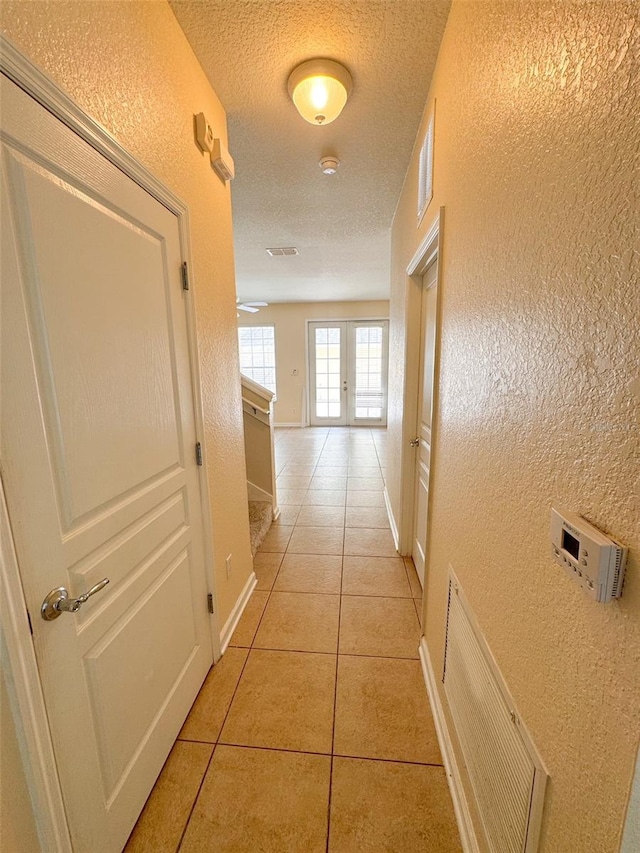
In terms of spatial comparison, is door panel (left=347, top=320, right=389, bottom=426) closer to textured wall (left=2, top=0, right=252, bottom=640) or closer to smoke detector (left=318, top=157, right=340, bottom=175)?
smoke detector (left=318, top=157, right=340, bottom=175)

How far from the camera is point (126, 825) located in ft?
3.38

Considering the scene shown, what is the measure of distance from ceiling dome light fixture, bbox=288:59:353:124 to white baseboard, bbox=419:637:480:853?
2.56 m

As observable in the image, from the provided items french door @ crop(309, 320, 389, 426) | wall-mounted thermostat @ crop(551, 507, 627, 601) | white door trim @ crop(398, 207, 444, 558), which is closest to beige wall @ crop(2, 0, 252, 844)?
white door trim @ crop(398, 207, 444, 558)

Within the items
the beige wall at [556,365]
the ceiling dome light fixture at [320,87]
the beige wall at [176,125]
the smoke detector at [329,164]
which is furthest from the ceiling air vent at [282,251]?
the beige wall at [556,365]

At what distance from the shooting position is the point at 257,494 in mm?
3324

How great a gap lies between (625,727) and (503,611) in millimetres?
370

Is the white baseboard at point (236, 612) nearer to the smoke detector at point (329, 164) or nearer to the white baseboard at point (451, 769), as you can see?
the white baseboard at point (451, 769)

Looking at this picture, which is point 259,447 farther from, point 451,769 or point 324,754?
point 451,769

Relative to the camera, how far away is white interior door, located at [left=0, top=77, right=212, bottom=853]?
2.35 ft

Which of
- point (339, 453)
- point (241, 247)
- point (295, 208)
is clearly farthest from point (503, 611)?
point (339, 453)

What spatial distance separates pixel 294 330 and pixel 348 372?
4.80ft

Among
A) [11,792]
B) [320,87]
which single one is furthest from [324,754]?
[320,87]

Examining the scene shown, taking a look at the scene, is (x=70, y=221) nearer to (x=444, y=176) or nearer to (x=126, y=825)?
(x=444, y=176)

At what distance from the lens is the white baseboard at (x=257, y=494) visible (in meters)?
3.29
